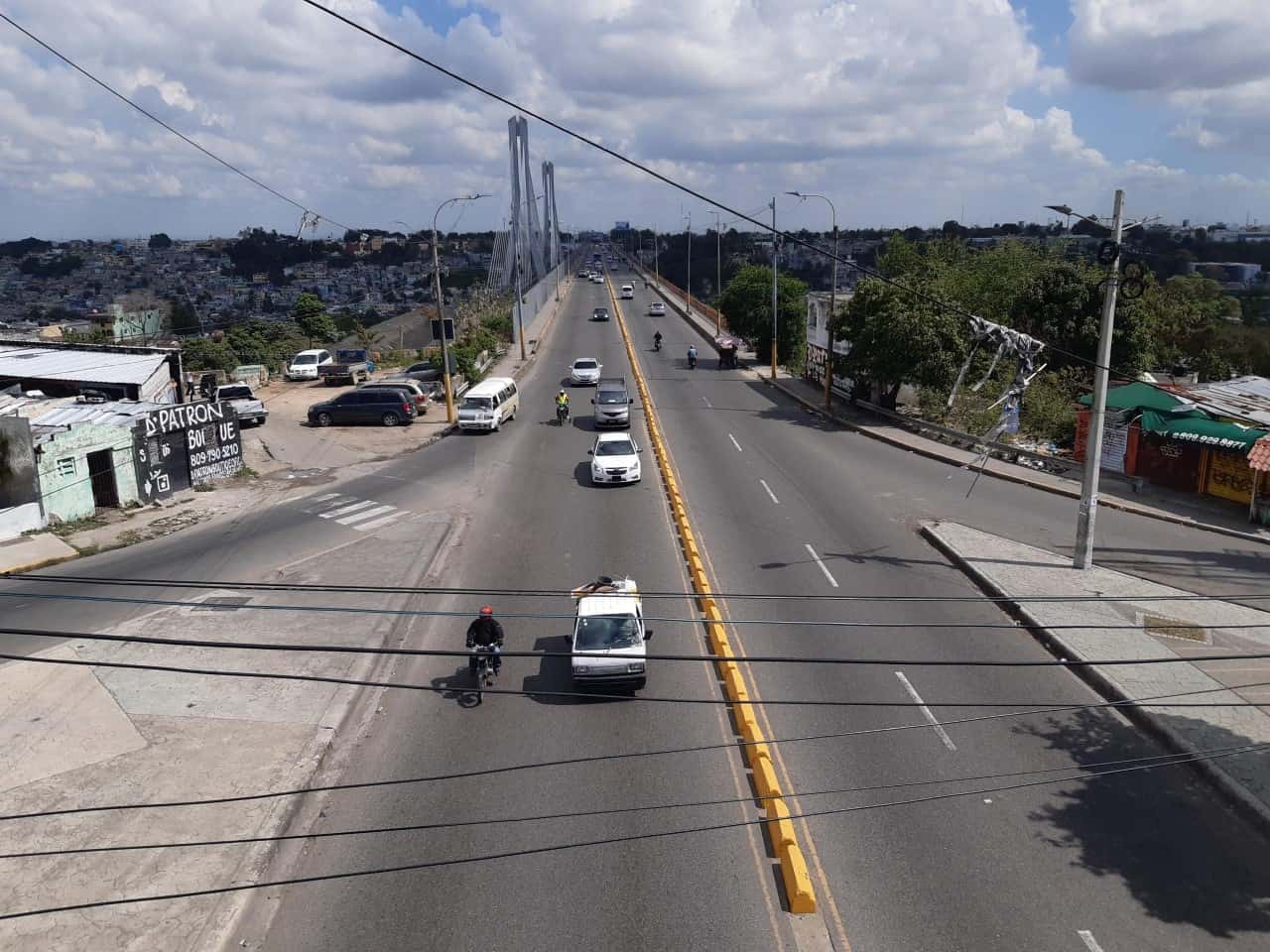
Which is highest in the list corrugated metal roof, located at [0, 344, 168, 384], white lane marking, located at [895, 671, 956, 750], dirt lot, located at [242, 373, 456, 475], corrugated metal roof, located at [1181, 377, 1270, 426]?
corrugated metal roof, located at [0, 344, 168, 384]

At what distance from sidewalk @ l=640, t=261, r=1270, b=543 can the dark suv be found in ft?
58.0

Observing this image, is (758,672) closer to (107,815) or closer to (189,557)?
(107,815)

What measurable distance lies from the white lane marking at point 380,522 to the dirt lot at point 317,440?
722 centimetres

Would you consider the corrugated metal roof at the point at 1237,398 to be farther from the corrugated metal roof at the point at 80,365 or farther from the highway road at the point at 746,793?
the corrugated metal roof at the point at 80,365

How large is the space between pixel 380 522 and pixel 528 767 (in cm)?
1349

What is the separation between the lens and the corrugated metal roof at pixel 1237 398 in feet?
82.4

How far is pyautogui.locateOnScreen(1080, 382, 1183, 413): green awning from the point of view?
26125 millimetres

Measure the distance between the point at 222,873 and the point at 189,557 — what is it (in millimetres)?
12751

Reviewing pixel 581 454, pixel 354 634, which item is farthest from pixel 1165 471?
pixel 354 634

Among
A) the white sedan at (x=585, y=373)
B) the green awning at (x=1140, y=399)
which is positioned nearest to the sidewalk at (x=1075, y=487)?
the green awning at (x=1140, y=399)

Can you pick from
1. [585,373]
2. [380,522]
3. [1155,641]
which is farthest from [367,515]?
[585,373]

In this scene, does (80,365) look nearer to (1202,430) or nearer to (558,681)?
(558,681)

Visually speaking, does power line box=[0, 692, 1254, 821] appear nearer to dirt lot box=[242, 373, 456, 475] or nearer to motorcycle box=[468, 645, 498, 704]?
motorcycle box=[468, 645, 498, 704]

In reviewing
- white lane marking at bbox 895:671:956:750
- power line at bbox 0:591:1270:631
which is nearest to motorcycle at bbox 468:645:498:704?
power line at bbox 0:591:1270:631
